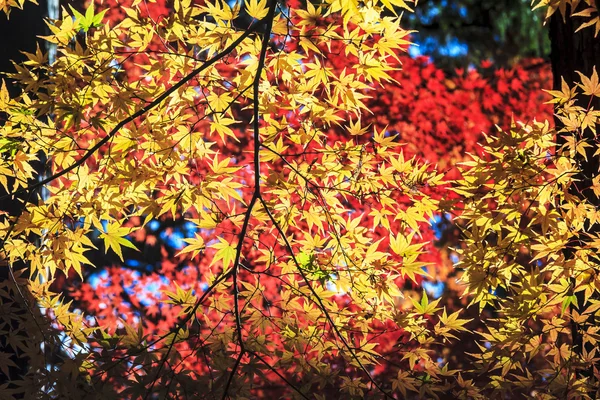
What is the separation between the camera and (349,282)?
6.69ft

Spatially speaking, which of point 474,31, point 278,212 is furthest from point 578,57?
point 474,31

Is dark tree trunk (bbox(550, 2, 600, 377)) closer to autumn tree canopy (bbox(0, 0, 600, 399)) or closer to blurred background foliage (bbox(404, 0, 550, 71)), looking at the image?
autumn tree canopy (bbox(0, 0, 600, 399))

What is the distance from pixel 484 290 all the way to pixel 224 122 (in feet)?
2.91

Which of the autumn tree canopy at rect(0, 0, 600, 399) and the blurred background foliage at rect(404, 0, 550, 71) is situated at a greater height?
the blurred background foliage at rect(404, 0, 550, 71)

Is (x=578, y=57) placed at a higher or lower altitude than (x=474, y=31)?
lower

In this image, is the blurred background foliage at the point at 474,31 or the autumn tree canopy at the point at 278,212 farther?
the blurred background foliage at the point at 474,31

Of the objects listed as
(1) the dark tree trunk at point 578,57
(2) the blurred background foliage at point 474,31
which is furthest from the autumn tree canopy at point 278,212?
(2) the blurred background foliage at point 474,31

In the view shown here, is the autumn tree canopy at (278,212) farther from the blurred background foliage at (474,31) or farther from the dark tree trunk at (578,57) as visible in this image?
the blurred background foliage at (474,31)

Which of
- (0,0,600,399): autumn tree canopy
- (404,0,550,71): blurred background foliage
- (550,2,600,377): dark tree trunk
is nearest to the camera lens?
(0,0,600,399): autumn tree canopy

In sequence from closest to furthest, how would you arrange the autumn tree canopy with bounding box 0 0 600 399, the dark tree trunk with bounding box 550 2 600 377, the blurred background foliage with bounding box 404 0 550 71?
the autumn tree canopy with bounding box 0 0 600 399 < the dark tree trunk with bounding box 550 2 600 377 < the blurred background foliage with bounding box 404 0 550 71

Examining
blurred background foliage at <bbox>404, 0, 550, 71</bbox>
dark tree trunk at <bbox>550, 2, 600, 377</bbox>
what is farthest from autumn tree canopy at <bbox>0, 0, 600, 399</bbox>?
blurred background foliage at <bbox>404, 0, 550, 71</bbox>

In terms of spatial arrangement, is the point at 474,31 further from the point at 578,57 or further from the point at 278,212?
the point at 278,212

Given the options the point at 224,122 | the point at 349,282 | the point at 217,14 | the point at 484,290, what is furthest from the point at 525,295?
the point at 217,14

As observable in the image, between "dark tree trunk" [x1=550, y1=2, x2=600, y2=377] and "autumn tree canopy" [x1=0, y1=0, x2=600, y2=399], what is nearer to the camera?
"autumn tree canopy" [x1=0, y1=0, x2=600, y2=399]
